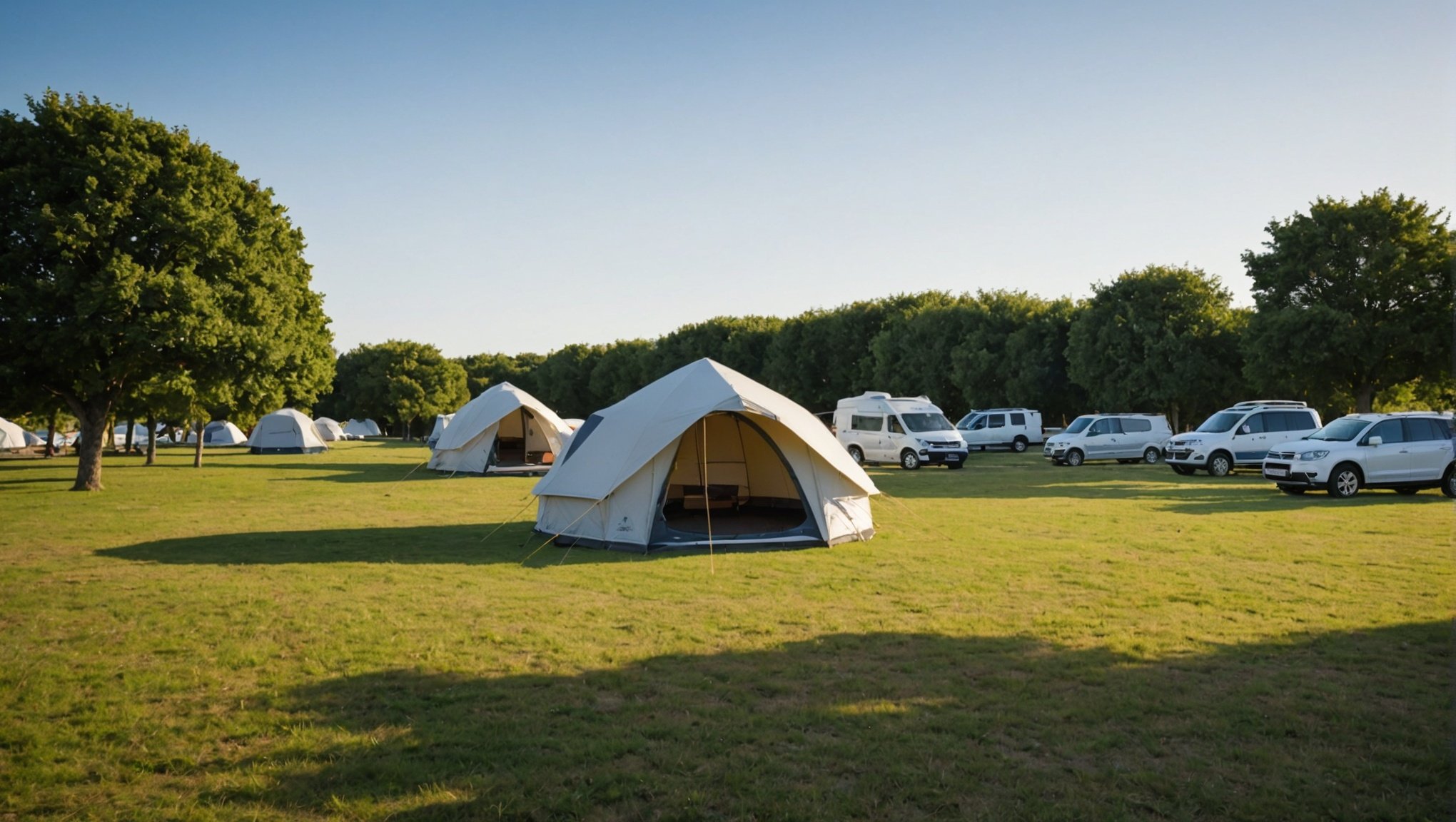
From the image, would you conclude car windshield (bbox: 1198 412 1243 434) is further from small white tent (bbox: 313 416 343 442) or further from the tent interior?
small white tent (bbox: 313 416 343 442)

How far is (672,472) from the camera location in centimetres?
1337

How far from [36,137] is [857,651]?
75.8ft

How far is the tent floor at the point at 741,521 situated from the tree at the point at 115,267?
524 inches

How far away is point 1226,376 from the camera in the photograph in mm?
41156

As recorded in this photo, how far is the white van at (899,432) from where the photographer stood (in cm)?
2928

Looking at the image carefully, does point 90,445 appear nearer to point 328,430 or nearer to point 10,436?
point 10,436

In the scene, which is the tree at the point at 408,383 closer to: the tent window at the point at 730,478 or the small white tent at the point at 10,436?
the small white tent at the point at 10,436

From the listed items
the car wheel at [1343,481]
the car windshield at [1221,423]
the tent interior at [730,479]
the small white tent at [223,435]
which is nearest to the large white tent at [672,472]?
the tent interior at [730,479]

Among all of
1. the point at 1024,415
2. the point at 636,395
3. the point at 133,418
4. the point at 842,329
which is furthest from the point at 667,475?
the point at 842,329

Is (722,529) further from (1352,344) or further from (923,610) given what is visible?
(1352,344)

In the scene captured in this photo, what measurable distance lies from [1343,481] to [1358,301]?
1744 cm

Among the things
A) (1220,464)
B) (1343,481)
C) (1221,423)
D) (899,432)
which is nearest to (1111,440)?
(1221,423)

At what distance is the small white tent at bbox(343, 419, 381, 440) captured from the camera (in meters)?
97.8

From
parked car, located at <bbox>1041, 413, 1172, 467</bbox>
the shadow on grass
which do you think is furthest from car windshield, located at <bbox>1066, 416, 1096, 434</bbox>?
the shadow on grass
